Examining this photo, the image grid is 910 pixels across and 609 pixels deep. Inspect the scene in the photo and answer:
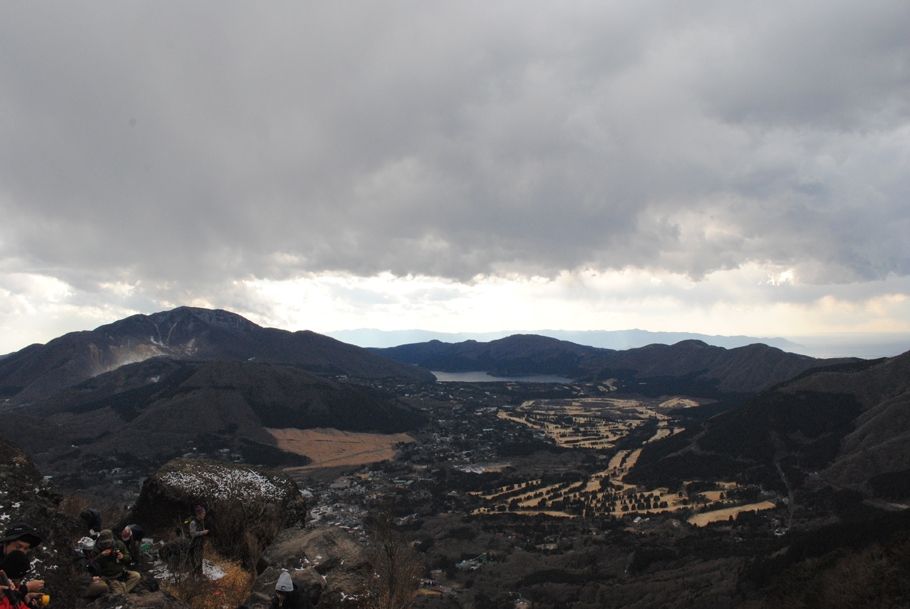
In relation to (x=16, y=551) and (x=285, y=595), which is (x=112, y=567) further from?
(x=16, y=551)

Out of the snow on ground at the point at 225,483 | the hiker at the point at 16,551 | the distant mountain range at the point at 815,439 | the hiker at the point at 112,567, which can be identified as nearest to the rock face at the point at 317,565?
the hiker at the point at 112,567

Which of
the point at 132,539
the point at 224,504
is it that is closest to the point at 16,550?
the point at 132,539

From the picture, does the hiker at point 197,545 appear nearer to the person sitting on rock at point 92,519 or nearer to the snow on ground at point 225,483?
the person sitting on rock at point 92,519

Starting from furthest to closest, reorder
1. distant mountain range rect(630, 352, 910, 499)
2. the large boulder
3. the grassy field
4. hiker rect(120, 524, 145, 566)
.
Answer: the grassy field → distant mountain range rect(630, 352, 910, 499) → hiker rect(120, 524, 145, 566) → the large boulder

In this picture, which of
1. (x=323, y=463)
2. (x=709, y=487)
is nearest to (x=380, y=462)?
(x=323, y=463)

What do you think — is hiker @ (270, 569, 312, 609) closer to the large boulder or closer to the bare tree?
the bare tree

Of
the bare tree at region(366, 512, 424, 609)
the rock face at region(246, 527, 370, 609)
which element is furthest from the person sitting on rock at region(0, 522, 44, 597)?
the bare tree at region(366, 512, 424, 609)
